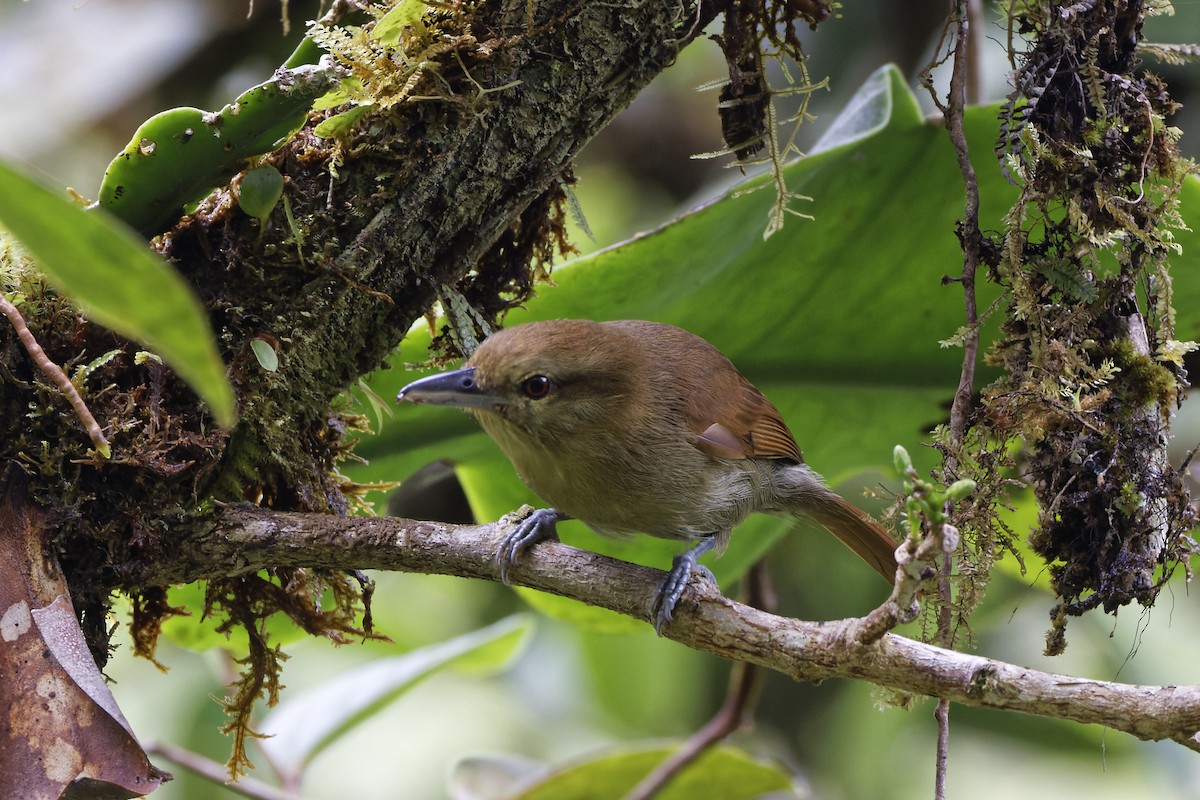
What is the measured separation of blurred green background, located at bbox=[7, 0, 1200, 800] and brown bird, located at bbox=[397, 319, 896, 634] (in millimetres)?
1162

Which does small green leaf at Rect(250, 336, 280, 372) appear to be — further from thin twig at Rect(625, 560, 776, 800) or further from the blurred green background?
the blurred green background

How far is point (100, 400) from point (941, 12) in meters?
2.91

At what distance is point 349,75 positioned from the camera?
4.86 ft

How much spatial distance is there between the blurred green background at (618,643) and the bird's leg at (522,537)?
140cm

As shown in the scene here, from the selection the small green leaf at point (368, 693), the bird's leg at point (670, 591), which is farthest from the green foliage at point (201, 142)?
the small green leaf at point (368, 693)

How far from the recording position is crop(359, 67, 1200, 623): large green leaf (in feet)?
6.35

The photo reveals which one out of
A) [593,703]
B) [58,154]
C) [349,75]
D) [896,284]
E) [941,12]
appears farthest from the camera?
[58,154]

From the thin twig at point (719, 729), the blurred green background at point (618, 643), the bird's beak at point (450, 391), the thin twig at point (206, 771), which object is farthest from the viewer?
the blurred green background at point (618, 643)

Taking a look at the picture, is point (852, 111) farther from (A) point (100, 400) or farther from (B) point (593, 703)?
(B) point (593, 703)

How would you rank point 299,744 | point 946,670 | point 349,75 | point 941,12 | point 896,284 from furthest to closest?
point 941,12 < point 299,744 < point 896,284 < point 349,75 < point 946,670

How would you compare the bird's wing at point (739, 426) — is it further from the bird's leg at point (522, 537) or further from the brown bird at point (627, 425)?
the bird's leg at point (522, 537)

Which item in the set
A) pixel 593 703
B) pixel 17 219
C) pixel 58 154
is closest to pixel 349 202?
pixel 17 219

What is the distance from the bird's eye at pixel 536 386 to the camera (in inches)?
70.1

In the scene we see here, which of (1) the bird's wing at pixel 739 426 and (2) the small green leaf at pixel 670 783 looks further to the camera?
(2) the small green leaf at pixel 670 783
